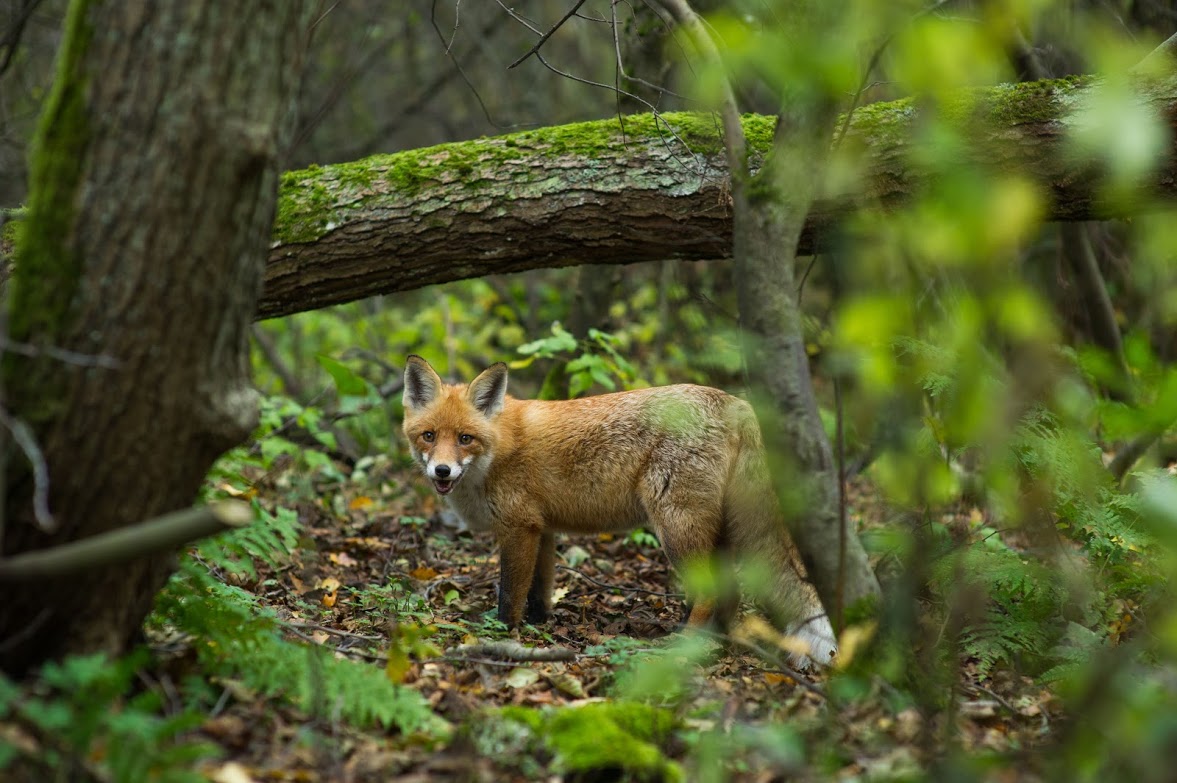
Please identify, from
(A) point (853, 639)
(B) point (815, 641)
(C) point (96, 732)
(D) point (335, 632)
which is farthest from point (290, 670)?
(B) point (815, 641)

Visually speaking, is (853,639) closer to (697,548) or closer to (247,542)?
(697,548)

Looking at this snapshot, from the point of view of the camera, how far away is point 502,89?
48.2 feet

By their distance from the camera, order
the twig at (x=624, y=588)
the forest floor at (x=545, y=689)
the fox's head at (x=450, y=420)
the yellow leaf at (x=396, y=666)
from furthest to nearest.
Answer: the twig at (x=624, y=588)
the fox's head at (x=450, y=420)
the yellow leaf at (x=396, y=666)
the forest floor at (x=545, y=689)

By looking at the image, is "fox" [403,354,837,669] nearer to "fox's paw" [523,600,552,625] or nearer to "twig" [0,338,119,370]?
"fox's paw" [523,600,552,625]

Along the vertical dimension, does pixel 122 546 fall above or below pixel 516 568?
above

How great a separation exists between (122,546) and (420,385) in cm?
390

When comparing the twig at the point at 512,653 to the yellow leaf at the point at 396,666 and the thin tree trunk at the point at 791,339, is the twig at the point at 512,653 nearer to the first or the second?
the yellow leaf at the point at 396,666

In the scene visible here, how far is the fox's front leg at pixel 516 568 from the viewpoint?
5770 millimetres

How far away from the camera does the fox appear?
18.1ft

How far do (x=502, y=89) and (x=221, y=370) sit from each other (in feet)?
40.9

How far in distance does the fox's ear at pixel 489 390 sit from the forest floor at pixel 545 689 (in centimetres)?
124

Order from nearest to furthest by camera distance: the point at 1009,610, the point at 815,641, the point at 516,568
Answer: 1. the point at 815,641
2. the point at 1009,610
3. the point at 516,568

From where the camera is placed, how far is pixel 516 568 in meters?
5.91

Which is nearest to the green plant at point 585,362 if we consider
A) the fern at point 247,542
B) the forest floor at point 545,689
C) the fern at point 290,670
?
the forest floor at point 545,689
